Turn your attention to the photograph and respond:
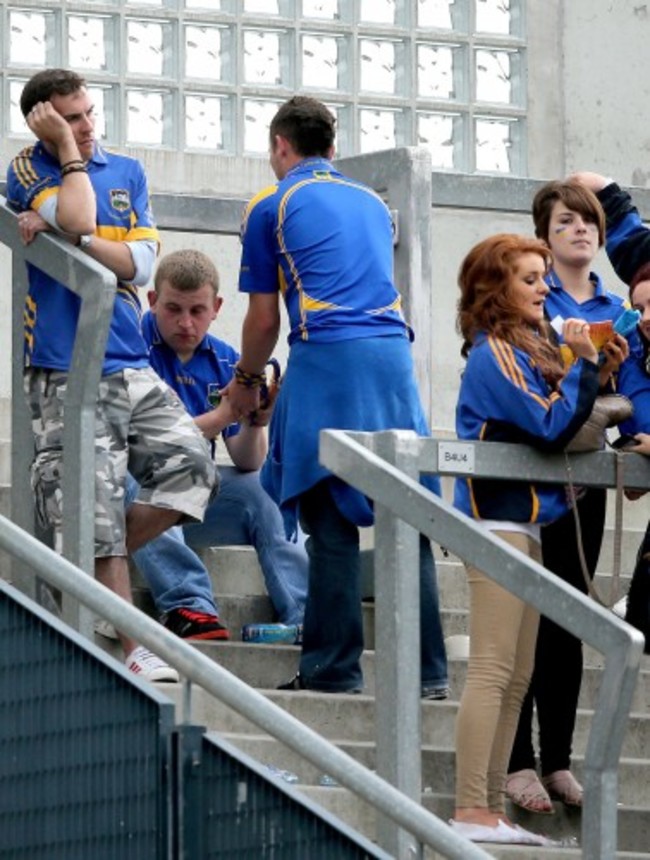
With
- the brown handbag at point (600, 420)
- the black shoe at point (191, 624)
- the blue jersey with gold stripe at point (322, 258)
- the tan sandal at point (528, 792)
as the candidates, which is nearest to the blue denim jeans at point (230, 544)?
the black shoe at point (191, 624)

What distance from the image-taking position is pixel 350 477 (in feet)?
23.8

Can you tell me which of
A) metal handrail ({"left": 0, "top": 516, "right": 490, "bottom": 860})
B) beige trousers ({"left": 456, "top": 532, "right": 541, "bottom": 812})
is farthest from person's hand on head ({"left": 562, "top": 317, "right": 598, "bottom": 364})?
metal handrail ({"left": 0, "top": 516, "right": 490, "bottom": 860})

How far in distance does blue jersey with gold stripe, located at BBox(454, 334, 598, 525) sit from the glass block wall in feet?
15.6

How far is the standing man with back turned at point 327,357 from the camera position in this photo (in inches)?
328

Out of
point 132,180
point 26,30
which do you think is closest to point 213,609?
point 132,180

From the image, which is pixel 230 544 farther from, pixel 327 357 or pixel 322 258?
pixel 322 258

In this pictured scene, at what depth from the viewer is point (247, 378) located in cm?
904

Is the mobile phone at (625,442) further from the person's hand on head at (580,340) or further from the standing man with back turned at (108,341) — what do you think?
the standing man with back turned at (108,341)

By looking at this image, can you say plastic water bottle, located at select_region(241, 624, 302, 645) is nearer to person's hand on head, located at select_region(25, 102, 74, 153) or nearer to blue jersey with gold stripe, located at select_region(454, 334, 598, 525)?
blue jersey with gold stripe, located at select_region(454, 334, 598, 525)

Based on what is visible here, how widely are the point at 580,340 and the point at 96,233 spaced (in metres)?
1.58

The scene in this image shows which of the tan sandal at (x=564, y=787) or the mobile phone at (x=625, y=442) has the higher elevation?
the mobile phone at (x=625, y=442)

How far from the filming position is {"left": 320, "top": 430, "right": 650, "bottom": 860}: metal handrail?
22.1 ft

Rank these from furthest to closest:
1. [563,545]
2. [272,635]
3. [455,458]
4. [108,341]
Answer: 1. [272,635]
2. [108,341]
3. [563,545]
4. [455,458]

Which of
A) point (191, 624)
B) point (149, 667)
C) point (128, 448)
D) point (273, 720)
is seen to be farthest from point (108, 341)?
point (273, 720)
